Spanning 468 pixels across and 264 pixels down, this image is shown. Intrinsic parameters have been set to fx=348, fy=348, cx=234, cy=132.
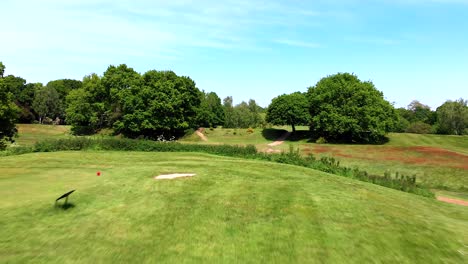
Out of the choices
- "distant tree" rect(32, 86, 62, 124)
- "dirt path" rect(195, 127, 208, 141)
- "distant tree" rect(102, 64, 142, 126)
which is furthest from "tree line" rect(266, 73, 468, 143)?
"distant tree" rect(32, 86, 62, 124)

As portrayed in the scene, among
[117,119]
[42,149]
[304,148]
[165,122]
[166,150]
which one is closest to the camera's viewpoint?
[42,149]

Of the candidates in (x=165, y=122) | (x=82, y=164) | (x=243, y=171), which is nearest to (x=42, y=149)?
(x=82, y=164)

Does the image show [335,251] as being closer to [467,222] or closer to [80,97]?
[467,222]

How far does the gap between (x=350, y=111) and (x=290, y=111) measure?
18.3 m

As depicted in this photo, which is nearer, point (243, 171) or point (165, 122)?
point (243, 171)

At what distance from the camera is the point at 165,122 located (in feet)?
282

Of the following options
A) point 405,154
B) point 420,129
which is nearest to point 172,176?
point 405,154

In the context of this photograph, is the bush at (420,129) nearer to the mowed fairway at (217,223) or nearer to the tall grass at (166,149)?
the tall grass at (166,149)

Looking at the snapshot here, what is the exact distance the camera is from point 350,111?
8231 cm

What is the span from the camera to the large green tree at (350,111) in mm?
80250

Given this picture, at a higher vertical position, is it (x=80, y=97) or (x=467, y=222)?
(x=80, y=97)

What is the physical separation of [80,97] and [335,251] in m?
97.6

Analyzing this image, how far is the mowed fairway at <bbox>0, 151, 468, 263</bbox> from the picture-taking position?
38.2ft

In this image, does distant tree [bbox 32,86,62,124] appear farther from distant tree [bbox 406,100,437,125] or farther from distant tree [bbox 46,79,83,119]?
distant tree [bbox 406,100,437,125]
